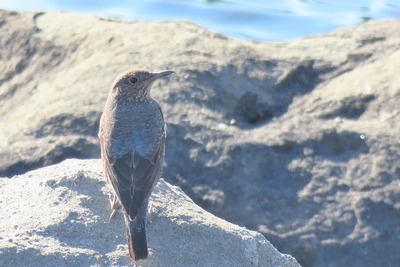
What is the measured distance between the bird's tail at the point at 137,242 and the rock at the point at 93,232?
8 cm

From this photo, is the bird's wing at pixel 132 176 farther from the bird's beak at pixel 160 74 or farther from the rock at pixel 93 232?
the bird's beak at pixel 160 74

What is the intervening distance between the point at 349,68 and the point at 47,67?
3.66 metres

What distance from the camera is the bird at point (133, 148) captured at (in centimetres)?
A: 556

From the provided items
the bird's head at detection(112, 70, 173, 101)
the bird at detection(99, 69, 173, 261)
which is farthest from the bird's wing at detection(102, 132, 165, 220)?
the bird's head at detection(112, 70, 173, 101)

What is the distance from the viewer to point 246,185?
25.0 ft

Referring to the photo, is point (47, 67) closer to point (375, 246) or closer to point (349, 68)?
point (349, 68)

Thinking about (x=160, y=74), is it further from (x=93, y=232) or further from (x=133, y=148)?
(x=93, y=232)

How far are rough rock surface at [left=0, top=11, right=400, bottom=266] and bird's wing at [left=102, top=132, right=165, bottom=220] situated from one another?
5.28 ft

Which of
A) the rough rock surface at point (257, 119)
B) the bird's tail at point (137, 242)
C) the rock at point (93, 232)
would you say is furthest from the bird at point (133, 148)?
the rough rock surface at point (257, 119)

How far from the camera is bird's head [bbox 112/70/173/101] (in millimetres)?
6973

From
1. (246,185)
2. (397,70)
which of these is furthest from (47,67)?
(397,70)

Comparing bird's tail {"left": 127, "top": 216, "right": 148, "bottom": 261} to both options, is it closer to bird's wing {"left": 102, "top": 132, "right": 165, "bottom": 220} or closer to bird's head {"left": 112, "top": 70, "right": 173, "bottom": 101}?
bird's wing {"left": 102, "top": 132, "right": 165, "bottom": 220}

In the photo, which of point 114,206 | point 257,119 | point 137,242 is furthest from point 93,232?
point 257,119

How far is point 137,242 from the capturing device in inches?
212
